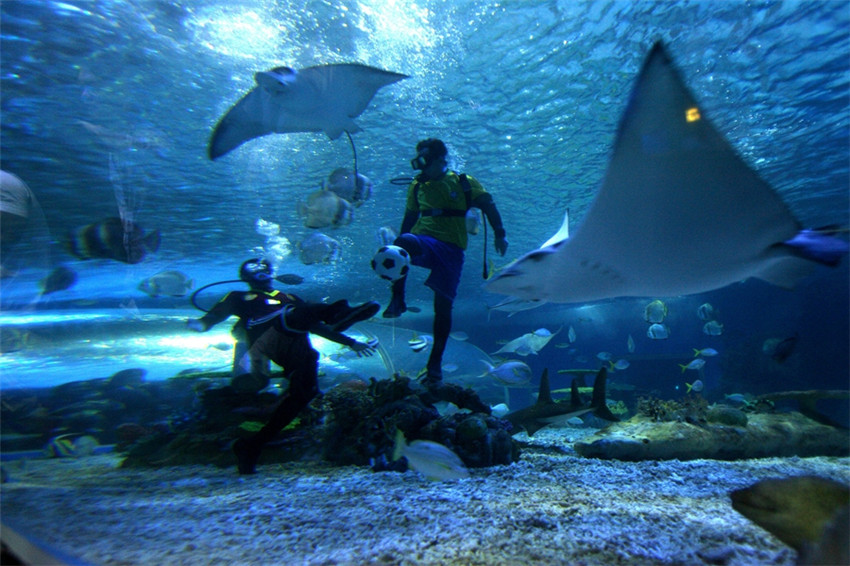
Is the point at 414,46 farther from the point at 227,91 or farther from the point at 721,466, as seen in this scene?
the point at 721,466

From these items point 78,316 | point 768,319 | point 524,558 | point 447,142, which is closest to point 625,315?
point 768,319

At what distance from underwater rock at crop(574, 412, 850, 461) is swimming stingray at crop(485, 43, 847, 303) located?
221 cm

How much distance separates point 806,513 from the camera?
122cm

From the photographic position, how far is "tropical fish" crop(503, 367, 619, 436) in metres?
4.64

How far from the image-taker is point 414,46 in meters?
6.10

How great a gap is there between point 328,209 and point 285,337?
70.6 inches

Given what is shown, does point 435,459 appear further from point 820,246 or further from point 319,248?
point 319,248

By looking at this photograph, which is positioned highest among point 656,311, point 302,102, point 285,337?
point 302,102

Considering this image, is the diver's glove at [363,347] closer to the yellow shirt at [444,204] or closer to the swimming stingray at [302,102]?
the yellow shirt at [444,204]

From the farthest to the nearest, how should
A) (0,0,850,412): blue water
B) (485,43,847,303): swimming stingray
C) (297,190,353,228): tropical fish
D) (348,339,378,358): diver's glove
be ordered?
(0,0,850,412): blue water, (297,190,353,228): tropical fish, (348,339,378,358): diver's glove, (485,43,847,303): swimming stingray

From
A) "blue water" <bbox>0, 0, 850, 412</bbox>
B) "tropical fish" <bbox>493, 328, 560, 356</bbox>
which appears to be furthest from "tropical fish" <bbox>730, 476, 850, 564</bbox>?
"tropical fish" <bbox>493, 328, 560, 356</bbox>

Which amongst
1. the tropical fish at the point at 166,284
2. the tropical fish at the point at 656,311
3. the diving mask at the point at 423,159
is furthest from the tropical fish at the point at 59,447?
the tropical fish at the point at 656,311

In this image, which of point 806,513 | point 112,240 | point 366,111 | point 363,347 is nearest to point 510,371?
point 363,347

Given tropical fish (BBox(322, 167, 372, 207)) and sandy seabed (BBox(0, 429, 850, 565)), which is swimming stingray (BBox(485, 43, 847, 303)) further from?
tropical fish (BBox(322, 167, 372, 207))
